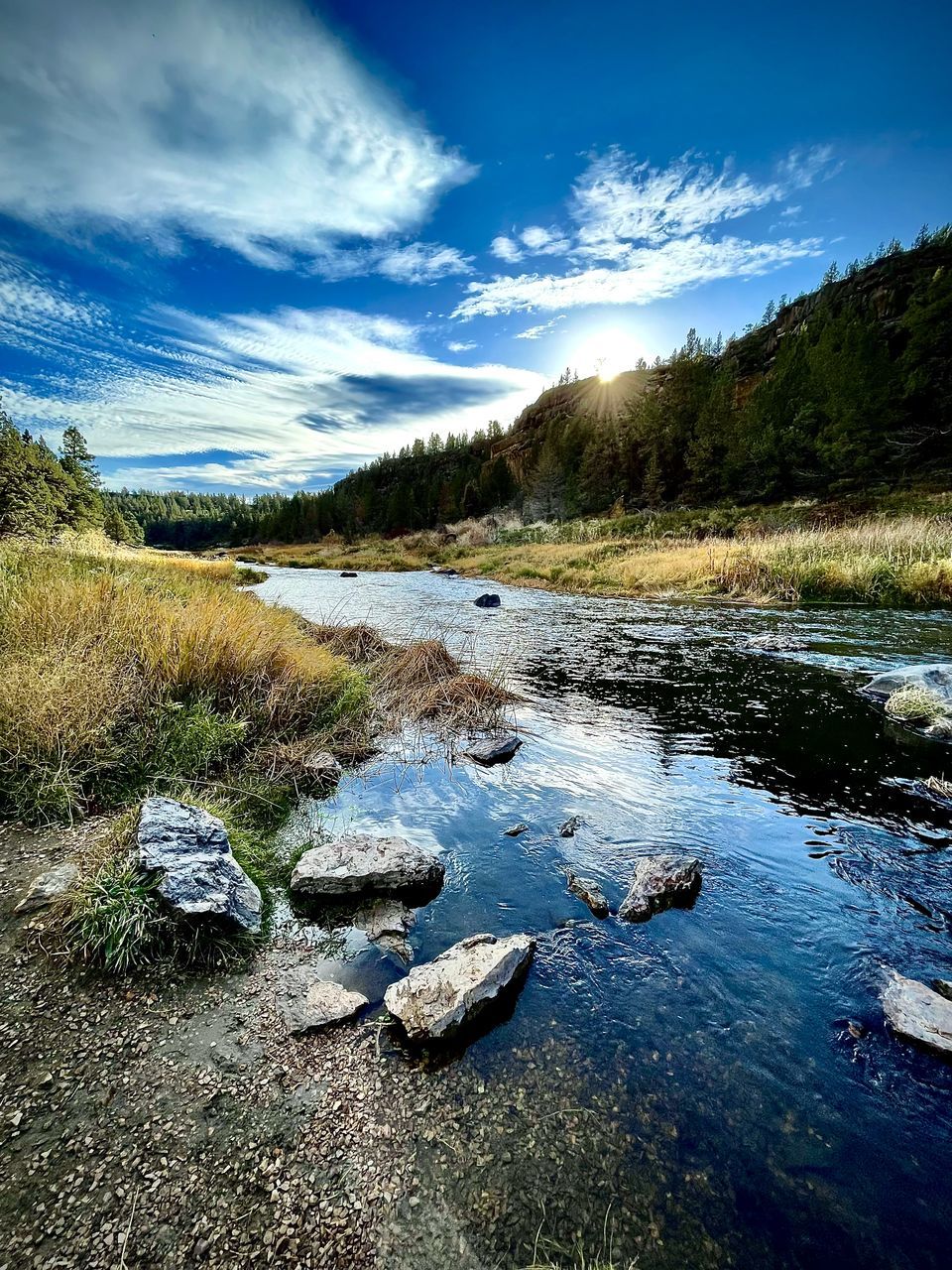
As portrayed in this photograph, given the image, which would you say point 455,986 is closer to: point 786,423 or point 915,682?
point 915,682

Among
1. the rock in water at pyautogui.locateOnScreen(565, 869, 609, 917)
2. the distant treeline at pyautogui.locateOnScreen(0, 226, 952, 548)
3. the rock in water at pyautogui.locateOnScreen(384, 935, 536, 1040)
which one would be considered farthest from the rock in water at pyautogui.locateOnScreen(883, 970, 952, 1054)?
the distant treeline at pyautogui.locateOnScreen(0, 226, 952, 548)

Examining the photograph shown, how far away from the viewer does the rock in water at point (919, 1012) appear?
2486 millimetres

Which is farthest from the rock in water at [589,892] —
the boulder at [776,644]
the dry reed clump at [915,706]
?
the boulder at [776,644]

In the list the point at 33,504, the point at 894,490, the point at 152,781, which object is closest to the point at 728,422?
the point at 894,490

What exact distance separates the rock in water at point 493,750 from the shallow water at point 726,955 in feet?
0.59

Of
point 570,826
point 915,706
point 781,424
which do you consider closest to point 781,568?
point 915,706

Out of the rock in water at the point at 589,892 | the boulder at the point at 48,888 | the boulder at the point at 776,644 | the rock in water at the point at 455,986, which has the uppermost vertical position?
the boulder at the point at 48,888

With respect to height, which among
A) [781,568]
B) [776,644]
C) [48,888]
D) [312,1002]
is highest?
[781,568]

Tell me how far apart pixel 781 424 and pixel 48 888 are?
52.1 metres

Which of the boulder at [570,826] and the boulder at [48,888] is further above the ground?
the boulder at [48,888]

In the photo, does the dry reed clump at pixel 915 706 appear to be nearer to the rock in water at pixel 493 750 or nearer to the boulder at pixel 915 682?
the boulder at pixel 915 682

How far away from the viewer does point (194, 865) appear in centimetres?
321

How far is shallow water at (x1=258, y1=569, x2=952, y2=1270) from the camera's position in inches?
75.5

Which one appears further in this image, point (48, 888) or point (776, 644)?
point (776, 644)
